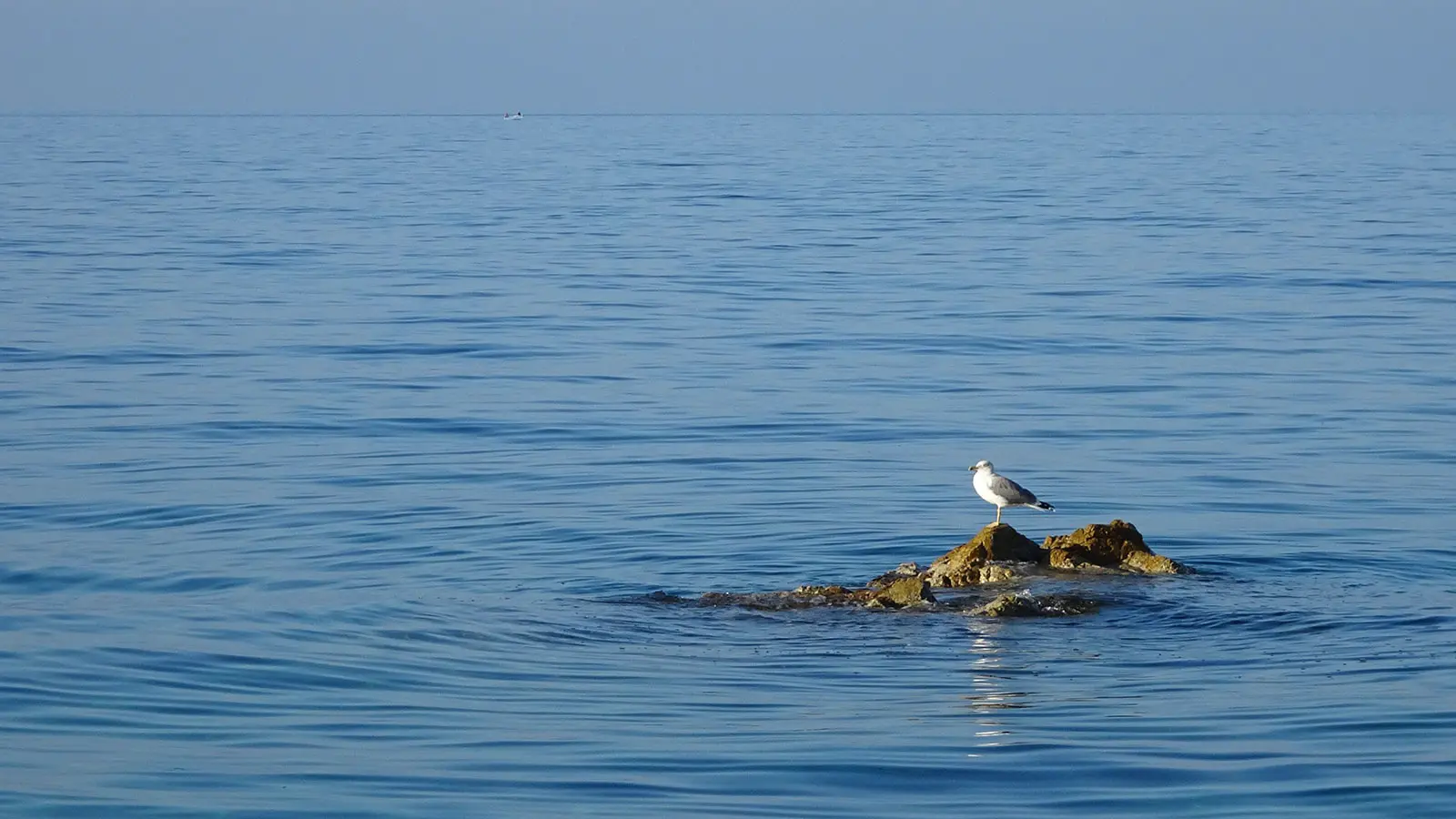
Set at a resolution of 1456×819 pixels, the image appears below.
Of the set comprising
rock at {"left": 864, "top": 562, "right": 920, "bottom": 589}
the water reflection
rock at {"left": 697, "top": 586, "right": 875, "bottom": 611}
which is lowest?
the water reflection

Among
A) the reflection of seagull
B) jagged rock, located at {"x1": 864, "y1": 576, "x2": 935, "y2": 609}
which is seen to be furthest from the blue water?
the reflection of seagull

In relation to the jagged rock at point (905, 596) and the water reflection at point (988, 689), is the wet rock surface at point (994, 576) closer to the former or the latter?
the jagged rock at point (905, 596)

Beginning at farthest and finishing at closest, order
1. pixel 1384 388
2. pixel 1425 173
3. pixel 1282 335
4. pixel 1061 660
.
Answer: pixel 1425 173 < pixel 1282 335 < pixel 1384 388 < pixel 1061 660

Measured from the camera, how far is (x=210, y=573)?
14.9 meters

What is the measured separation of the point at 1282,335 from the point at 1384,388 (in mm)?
4894

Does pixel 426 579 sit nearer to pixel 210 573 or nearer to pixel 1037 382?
pixel 210 573

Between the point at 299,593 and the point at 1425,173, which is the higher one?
the point at 1425,173

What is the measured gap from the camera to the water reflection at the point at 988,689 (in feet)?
33.8

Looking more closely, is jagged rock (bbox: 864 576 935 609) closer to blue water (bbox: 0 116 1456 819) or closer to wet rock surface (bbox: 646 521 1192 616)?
wet rock surface (bbox: 646 521 1192 616)

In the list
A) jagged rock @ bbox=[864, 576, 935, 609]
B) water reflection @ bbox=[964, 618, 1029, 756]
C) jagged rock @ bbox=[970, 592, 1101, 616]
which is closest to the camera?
water reflection @ bbox=[964, 618, 1029, 756]

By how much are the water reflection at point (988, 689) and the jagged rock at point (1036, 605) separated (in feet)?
0.55

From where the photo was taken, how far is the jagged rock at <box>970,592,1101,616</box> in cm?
1288

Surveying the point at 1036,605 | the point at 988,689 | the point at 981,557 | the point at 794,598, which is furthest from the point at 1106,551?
the point at 988,689

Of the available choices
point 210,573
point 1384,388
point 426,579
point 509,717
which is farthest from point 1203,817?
point 1384,388
